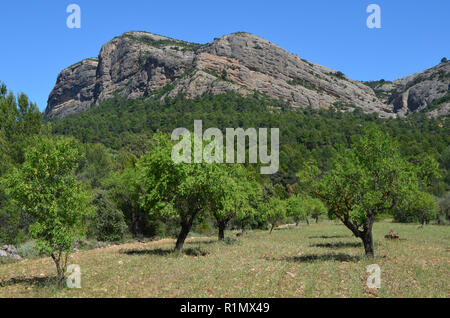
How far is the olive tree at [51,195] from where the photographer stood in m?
13.2

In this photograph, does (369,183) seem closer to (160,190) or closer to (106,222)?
(160,190)

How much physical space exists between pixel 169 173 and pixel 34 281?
399 inches

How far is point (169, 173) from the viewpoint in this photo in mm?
23016

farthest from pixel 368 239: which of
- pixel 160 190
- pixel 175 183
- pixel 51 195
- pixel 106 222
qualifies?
pixel 106 222

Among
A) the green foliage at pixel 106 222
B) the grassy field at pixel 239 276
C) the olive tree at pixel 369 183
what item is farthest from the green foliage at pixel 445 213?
the green foliage at pixel 106 222

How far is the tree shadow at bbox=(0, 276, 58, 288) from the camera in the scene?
14289 mm

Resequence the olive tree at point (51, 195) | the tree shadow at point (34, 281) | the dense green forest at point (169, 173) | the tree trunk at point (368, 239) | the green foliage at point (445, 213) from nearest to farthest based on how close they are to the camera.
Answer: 1. the olive tree at point (51, 195)
2. the tree shadow at point (34, 281)
3. the tree trunk at point (368, 239)
4. the dense green forest at point (169, 173)
5. the green foliage at point (445, 213)

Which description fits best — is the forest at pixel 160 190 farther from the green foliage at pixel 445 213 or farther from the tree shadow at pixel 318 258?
the tree shadow at pixel 318 258

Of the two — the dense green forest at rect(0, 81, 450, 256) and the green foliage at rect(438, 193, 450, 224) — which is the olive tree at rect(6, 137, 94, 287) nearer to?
the dense green forest at rect(0, 81, 450, 256)

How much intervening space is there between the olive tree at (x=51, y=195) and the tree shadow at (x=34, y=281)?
25.5 inches

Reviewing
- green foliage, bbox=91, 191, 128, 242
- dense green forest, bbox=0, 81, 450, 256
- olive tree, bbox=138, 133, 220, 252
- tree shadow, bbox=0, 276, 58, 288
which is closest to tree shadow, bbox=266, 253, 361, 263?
dense green forest, bbox=0, 81, 450, 256

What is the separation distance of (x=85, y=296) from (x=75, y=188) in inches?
168

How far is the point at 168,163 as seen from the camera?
22.6 metres

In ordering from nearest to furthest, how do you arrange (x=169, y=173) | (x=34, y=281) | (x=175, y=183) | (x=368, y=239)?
1. (x=34, y=281)
2. (x=368, y=239)
3. (x=169, y=173)
4. (x=175, y=183)
